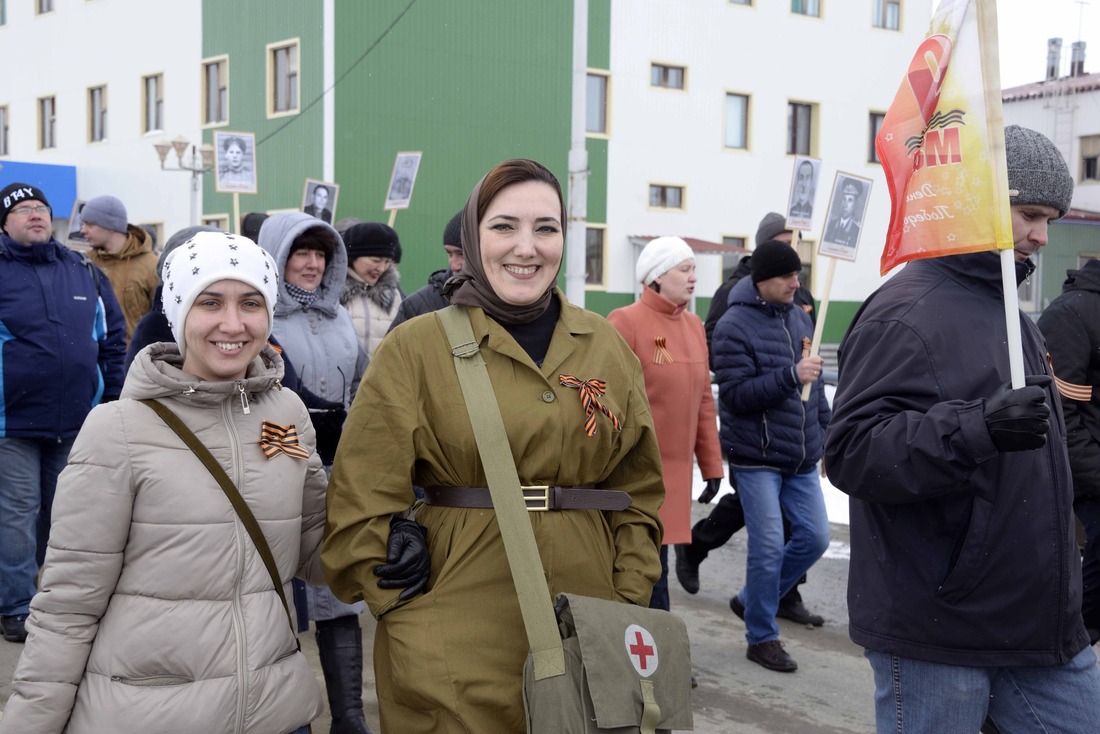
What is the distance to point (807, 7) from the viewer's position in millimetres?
33969

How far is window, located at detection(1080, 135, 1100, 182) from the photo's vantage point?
40.0 m

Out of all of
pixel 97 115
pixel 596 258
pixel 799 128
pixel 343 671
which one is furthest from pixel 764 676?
pixel 97 115

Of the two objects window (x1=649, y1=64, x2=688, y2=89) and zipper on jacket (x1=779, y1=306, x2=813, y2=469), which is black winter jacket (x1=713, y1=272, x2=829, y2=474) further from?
window (x1=649, y1=64, x2=688, y2=89)

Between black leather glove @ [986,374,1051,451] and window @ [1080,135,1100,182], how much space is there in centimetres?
4141

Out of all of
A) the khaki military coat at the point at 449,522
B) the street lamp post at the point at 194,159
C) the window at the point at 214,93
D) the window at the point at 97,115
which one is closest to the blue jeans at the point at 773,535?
the khaki military coat at the point at 449,522

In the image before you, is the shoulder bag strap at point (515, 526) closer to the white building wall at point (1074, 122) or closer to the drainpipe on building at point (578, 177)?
the drainpipe on building at point (578, 177)

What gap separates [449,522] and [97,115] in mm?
34543

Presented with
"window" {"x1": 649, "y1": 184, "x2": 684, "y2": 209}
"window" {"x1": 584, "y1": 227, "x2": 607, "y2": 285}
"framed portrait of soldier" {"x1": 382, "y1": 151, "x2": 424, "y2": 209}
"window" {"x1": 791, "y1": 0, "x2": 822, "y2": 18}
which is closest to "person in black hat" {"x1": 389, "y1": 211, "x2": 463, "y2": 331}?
"framed portrait of soldier" {"x1": 382, "y1": 151, "x2": 424, "y2": 209}

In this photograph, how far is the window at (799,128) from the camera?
3419 cm

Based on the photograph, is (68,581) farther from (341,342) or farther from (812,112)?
(812,112)

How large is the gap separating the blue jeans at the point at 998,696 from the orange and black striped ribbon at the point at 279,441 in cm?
162

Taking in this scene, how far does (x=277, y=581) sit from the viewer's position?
3002mm

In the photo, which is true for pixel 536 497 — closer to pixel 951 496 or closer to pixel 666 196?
pixel 951 496

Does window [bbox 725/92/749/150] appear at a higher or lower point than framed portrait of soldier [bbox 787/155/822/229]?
higher
